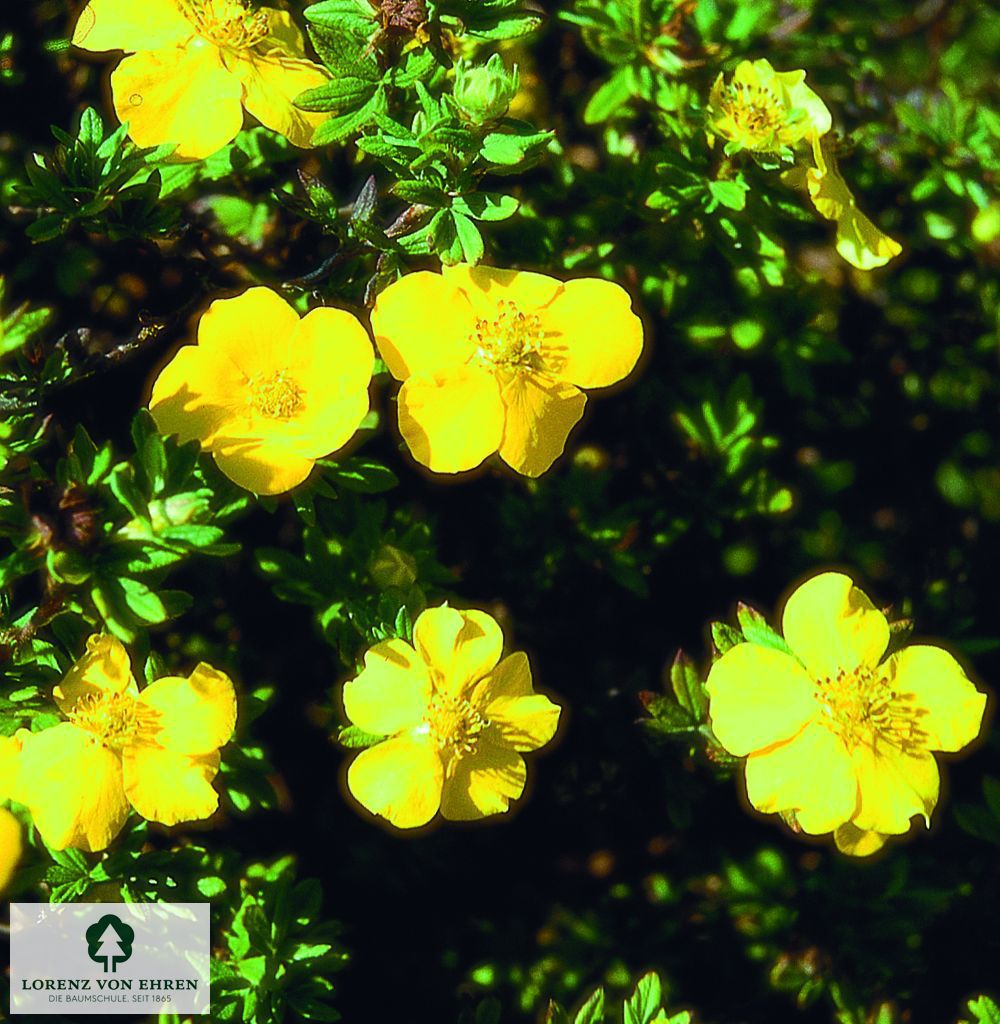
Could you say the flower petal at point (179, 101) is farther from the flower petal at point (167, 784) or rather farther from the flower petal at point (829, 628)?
the flower petal at point (829, 628)

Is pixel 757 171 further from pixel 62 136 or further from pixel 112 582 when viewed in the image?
pixel 112 582

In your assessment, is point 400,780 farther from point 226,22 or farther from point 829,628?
point 226,22

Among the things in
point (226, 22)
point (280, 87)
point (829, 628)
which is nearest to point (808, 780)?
point (829, 628)

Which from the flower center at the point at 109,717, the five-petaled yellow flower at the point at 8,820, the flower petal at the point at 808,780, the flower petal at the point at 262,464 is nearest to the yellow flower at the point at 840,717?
the flower petal at the point at 808,780

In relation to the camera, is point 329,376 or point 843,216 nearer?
point 329,376

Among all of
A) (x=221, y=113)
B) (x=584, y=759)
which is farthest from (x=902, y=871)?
(x=221, y=113)

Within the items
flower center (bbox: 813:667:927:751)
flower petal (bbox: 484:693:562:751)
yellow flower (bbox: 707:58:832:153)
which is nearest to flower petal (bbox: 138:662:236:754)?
flower petal (bbox: 484:693:562:751)
